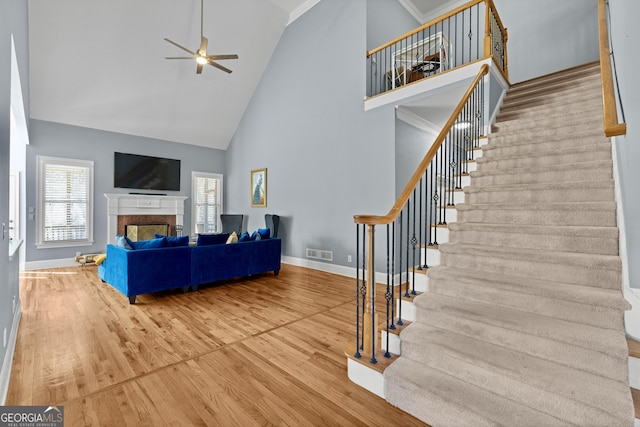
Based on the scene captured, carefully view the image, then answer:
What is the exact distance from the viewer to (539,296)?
189 cm

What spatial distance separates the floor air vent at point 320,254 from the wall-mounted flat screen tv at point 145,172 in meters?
4.26

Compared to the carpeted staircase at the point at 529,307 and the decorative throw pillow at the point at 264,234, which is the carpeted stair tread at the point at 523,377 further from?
the decorative throw pillow at the point at 264,234

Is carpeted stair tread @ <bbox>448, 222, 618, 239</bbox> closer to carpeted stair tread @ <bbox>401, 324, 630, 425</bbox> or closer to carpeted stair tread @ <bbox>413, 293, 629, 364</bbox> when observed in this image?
carpeted stair tread @ <bbox>413, 293, 629, 364</bbox>

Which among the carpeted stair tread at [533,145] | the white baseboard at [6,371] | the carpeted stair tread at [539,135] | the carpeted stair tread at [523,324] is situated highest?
the carpeted stair tread at [539,135]

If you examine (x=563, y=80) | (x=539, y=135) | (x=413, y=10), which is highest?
(x=413, y=10)

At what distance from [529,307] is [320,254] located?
166 inches

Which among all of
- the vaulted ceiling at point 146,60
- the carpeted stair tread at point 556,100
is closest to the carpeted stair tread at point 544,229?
the carpeted stair tread at point 556,100

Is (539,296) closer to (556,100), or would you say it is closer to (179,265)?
(556,100)

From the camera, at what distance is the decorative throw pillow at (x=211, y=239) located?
4434 millimetres

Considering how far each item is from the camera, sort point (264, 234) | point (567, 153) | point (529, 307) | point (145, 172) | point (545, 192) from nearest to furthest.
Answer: point (529, 307)
point (545, 192)
point (567, 153)
point (264, 234)
point (145, 172)

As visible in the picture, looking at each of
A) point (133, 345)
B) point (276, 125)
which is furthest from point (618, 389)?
point (276, 125)

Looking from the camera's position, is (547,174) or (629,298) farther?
(547,174)

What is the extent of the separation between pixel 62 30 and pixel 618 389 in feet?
26.4

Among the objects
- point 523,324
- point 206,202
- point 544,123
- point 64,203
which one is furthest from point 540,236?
point 64,203
